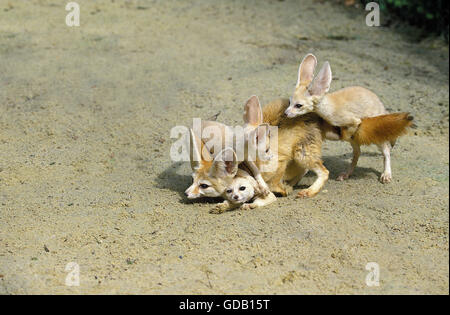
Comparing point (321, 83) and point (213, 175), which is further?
point (321, 83)

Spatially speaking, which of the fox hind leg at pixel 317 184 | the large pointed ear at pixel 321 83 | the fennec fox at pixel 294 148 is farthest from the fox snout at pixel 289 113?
the fox hind leg at pixel 317 184

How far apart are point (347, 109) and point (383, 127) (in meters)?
0.32

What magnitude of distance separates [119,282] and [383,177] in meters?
2.47

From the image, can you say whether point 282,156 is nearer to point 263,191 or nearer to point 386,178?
point 263,191

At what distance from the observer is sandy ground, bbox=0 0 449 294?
3299 millimetres

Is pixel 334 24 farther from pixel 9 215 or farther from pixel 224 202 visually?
pixel 9 215

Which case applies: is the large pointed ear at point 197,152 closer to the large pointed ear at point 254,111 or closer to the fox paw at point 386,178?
the large pointed ear at point 254,111

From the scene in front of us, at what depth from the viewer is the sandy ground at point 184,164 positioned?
330cm

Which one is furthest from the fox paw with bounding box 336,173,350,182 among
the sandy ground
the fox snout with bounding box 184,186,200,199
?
the fox snout with bounding box 184,186,200,199

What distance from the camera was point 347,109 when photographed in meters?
4.32

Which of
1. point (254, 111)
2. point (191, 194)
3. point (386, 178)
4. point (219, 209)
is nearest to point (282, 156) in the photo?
point (254, 111)

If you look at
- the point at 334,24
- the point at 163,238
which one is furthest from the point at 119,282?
the point at 334,24

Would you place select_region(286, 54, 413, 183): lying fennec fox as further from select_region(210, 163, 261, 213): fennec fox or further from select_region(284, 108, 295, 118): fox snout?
select_region(210, 163, 261, 213): fennec fox

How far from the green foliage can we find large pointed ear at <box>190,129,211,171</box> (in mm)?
4940
